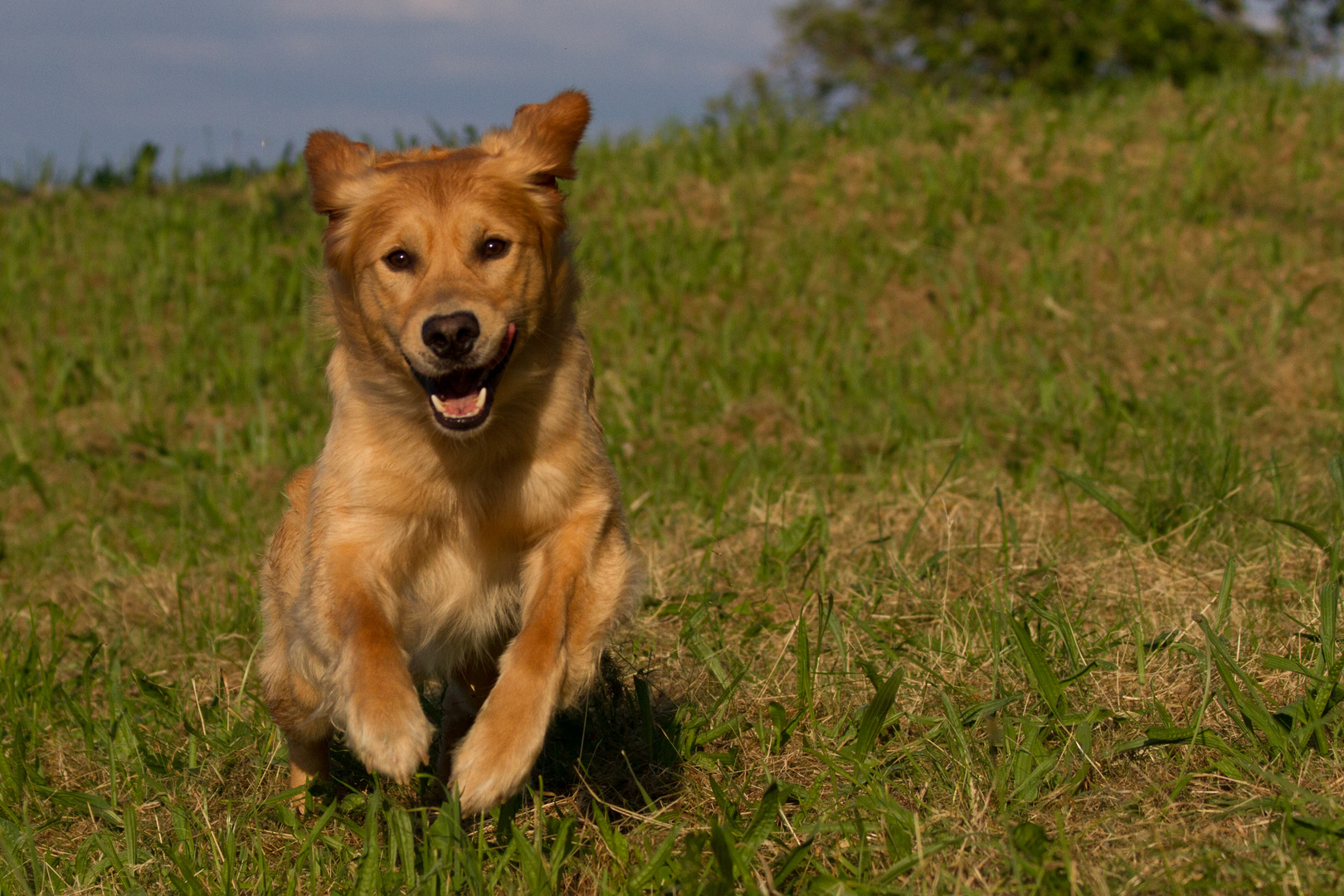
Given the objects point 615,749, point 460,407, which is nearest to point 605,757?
point 615,749

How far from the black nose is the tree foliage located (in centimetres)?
1877

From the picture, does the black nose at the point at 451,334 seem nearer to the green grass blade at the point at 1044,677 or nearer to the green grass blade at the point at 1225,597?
the green grass blade at the point at 1044,677

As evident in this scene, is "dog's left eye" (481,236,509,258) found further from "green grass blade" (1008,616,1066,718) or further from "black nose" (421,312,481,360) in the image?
"green grass blade" (1008,616,1066,718)

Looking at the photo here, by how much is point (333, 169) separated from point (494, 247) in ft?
2.05

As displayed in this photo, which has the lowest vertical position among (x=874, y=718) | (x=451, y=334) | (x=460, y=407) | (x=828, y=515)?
(x=828, y=515)

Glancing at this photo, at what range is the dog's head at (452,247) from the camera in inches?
120

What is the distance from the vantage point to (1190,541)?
14.9ft

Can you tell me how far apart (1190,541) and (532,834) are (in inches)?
109

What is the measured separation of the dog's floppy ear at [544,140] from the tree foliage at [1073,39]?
1796 centimetres

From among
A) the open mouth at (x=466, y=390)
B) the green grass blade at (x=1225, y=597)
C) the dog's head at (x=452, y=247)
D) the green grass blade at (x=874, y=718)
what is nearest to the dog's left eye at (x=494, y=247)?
the dog's head at (x=452, y=247)

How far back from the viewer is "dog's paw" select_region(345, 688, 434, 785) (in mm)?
2643

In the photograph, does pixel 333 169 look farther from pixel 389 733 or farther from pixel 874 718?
pixel 874 718

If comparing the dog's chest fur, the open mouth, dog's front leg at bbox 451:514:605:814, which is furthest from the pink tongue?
dog's front leg at bbox 451:514:605:814

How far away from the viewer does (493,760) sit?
8.71 ft
